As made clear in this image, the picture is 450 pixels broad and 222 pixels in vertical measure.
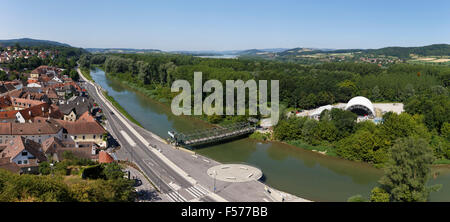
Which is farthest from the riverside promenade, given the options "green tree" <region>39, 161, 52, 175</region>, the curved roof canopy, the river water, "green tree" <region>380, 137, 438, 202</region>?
the curved roof canopy

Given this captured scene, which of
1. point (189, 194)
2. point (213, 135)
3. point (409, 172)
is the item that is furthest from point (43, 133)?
point (409, 172)

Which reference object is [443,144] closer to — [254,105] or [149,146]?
[254,105]

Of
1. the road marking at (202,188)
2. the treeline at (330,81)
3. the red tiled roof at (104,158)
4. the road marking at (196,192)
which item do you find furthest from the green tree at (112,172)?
the treeline at (330,81)

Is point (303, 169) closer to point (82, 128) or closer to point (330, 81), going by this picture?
point (82, 128)

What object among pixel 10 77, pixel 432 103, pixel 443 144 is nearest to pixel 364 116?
pixel 432 103

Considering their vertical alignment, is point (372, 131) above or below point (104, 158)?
above

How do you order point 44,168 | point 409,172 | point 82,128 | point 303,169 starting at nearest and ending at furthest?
point 409,172 < point 44,168 < point 303,169 < point 82,128
